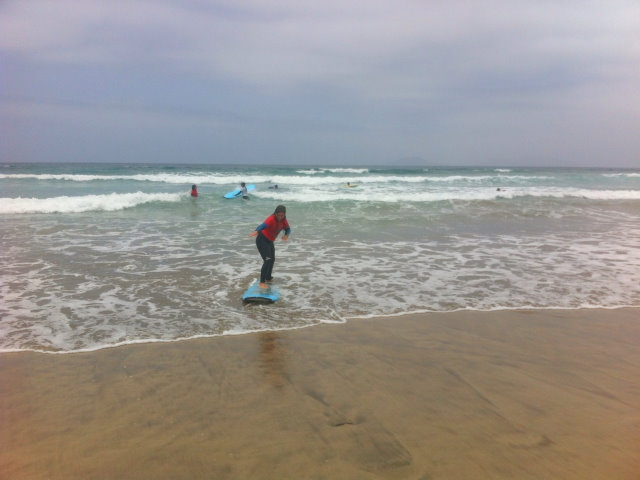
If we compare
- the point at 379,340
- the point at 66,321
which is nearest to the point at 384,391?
the point at 379,340

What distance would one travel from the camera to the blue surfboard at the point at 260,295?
607cm

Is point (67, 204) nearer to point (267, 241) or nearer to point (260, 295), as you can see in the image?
point (267, 241)

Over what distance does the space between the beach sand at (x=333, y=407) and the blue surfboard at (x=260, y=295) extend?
1.23m

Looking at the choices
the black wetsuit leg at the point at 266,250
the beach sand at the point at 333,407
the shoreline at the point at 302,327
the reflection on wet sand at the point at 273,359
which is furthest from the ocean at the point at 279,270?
the beach sand at the point at 333,407

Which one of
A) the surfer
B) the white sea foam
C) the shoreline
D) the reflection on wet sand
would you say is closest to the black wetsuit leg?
the surfer

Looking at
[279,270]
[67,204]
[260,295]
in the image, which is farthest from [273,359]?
[67,204]

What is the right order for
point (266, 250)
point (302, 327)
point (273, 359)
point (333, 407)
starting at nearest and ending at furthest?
1. point (333, 407)
2. point (273, 359)
3. point (302, 327)
4. point (266, 250)

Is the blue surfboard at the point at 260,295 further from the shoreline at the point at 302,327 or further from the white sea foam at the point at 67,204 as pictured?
the white sea foam at the point at 67,204

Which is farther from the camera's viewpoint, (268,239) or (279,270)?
(279,270)

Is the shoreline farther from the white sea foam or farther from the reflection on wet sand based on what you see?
the white sea foam

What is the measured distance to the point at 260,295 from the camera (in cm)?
609

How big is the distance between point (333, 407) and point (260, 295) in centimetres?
295

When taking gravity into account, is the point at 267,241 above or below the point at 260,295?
above

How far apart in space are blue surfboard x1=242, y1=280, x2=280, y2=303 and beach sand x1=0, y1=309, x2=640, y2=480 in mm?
1225
